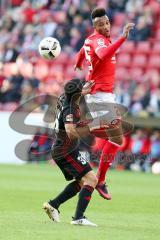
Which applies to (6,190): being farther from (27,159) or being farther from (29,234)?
(27,159)

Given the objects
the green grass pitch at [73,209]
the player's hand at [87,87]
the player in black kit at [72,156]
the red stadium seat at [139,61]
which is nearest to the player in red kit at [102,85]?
the player's hand at [87,87]

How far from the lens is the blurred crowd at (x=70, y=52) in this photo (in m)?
22.9

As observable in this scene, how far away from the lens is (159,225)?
9828 mm

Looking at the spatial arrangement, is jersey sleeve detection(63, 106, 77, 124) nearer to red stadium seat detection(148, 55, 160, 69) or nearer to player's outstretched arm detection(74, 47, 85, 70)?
player's outstretched arm detection(74, 47, 85, 70)

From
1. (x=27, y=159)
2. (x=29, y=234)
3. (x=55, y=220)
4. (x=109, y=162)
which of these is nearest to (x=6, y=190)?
(x=109, y=162)

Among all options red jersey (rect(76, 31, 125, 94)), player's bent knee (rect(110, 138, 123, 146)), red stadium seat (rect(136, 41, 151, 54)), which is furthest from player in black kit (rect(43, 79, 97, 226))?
red stadium seat (rect(136, 41, 151, 54))

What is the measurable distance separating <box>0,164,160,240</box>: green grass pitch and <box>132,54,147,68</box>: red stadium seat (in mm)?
6130

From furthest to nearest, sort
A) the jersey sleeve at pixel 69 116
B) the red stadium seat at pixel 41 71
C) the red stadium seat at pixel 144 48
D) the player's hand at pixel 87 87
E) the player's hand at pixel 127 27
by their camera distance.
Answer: the red stadium seat at pixel 41 71 → the red stadium seat at pixel 144 48 → the player's hand at pixel 87 87 → the player's hand at pixel 127 27 → the jersey sleeve at pixel 69 116

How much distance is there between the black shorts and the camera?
9461 mm

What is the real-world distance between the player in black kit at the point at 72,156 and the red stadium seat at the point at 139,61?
15.2m

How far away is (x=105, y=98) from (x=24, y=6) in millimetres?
18608

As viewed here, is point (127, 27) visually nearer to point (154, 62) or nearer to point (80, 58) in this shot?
point (80, 58)

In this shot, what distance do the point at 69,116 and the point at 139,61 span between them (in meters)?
15.9

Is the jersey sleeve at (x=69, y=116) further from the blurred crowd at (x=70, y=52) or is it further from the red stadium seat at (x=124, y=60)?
the red stadium seat at (x=124, y=60)
